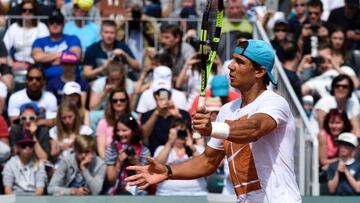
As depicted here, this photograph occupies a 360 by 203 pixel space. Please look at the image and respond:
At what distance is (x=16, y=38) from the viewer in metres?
14.0

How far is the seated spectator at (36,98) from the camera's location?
41.2 feet

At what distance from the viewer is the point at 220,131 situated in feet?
21.2

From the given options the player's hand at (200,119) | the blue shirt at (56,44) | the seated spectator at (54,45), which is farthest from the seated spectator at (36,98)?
the player's hand at (200,119)

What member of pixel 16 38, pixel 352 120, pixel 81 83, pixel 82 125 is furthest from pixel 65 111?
pixel 352 120

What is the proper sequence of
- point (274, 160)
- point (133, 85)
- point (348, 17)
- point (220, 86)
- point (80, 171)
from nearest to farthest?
1. point (274, 160)
2. point (80, 171)
3. point (220, 86)
4. point (133, 85)
5. point (348, 17)

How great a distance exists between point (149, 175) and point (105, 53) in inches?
272

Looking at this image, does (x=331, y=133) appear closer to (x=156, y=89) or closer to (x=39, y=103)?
(x=156, y=89)

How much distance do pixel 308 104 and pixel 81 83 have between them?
283 cm

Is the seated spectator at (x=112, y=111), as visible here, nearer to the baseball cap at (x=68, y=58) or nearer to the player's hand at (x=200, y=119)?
the baseball cap at (x=68, y=58)

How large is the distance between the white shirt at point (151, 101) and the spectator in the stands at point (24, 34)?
74.4 inches

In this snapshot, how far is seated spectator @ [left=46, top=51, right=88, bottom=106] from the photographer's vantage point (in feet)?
42.9

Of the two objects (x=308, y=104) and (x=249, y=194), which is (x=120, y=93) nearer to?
(x=308, y=104)

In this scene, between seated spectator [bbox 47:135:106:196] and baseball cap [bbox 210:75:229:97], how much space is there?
1.83m

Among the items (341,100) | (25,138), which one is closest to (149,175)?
(25,138)
